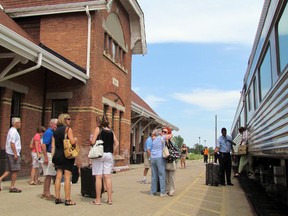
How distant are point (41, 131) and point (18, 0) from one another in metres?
8.30

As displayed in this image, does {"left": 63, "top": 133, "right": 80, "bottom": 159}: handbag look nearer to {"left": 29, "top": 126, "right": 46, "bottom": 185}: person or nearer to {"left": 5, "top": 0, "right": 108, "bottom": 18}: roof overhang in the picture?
{"left": 29, "top": 126, "right": 46, "bottom": 185}: person

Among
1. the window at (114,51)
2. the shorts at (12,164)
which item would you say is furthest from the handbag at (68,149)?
the window at (114,51)

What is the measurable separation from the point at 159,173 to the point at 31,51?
5.28m

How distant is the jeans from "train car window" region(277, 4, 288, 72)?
13.7ft

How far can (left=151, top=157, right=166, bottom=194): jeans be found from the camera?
27.9 ft

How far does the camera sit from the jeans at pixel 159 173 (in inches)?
335

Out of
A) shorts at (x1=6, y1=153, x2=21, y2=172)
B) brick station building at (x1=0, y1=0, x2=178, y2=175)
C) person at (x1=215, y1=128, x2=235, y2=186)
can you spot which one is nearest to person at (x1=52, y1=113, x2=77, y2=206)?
shorts at (x1=6, y1=153, x2=21, y2=172)

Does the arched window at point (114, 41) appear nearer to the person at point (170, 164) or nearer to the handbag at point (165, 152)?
the person at point (170, 164)

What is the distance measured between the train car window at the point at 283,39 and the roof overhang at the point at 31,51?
660cm

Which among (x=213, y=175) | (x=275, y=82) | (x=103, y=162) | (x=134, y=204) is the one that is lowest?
(x=134, y=204)

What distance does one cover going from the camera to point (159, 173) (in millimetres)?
8492

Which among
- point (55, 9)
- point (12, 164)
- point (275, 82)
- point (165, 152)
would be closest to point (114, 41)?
point (55, 9)

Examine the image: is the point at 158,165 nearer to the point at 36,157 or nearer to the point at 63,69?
the point at 36,157

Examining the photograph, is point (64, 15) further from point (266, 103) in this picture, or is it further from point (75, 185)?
point (266, 103)
